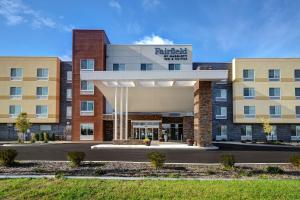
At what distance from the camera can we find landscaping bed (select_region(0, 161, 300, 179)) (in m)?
11.8

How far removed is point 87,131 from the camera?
42625 millimetres

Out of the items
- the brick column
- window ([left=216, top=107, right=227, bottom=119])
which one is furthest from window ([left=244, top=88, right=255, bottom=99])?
the brick column

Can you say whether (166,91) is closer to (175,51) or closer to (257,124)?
(175,51)

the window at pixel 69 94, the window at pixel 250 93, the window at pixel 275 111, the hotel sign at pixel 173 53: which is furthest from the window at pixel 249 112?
the window at pixel 69 94

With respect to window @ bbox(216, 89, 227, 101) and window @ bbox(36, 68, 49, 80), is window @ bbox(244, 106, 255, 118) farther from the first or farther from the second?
window @ bbox(36, 68, 49, 80)

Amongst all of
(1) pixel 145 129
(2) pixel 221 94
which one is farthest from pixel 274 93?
(1) pixel 145 129

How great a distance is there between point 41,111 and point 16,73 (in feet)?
21.2

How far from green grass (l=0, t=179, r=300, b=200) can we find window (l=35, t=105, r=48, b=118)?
120 feet

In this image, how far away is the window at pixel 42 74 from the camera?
45456 mm

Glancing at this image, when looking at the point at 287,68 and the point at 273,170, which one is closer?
the point at 273,170

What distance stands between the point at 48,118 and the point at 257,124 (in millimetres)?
29629

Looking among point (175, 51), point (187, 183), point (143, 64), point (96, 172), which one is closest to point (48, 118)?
point (143, 64)

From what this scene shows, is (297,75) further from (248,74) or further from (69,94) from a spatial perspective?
(69,94)

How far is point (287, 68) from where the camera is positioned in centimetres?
4366
